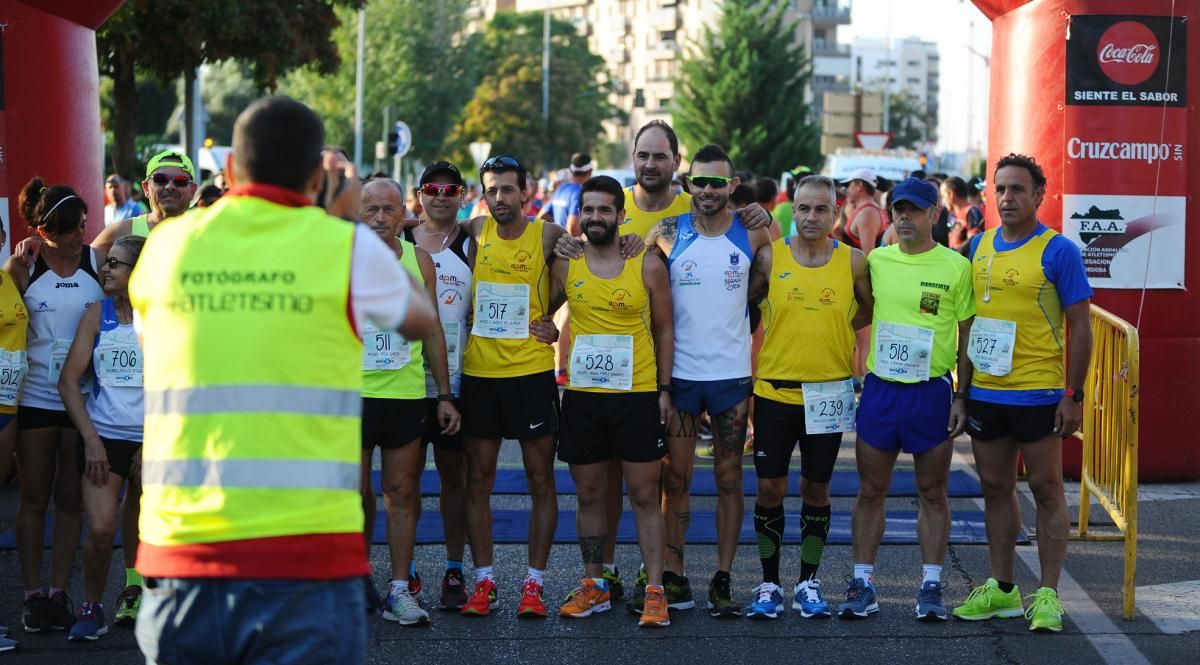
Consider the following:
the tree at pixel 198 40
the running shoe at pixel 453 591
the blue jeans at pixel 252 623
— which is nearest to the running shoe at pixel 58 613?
the running shoe at pixel 453 591

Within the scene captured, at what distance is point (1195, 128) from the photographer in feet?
31.9

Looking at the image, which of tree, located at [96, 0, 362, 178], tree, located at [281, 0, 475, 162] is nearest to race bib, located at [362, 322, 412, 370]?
A: tree, located at [96, 0, 362, 178]

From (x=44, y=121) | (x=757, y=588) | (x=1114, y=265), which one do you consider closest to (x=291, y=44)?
(x=44, y=121)

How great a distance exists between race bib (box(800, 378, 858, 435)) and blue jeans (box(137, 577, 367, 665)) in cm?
378

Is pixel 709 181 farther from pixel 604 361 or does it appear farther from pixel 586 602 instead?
pixel 586 602

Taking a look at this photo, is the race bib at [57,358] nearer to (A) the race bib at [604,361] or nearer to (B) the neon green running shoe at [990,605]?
(A) the race bib at [604,361]

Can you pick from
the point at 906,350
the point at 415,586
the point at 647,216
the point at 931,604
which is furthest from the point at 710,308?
the point at 415,586

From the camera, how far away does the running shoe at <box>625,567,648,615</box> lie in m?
7.02

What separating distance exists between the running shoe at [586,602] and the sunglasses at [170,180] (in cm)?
279

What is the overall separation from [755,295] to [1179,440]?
4.13m

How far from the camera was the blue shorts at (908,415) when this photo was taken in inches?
269

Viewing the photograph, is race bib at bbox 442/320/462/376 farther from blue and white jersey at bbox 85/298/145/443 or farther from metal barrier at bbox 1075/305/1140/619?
metal barrier at bbox 1075/305/1140/619

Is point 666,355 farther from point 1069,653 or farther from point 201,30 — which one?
point 201,30

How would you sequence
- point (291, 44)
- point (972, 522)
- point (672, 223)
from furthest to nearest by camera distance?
point (291, 44), point (972, 522), point (672, 223)
